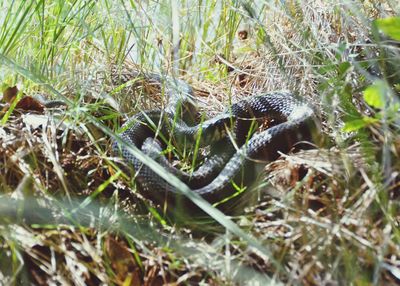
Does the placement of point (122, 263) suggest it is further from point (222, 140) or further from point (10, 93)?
point (10, 93)

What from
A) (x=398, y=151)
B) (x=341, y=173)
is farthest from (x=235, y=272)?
(x=398, y=151)

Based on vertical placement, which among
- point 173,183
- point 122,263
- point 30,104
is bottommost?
point 122,263

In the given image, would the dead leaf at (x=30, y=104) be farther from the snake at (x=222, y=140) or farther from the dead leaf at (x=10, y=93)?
the snake at (x=222, y=140)

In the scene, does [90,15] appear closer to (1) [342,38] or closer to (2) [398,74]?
(1) [342,38]

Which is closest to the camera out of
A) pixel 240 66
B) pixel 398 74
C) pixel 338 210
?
pixel 338 210

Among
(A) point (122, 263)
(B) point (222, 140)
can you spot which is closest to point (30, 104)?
(B) point (222, 140)

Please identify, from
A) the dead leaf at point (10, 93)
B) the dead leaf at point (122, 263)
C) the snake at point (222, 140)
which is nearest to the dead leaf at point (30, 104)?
the dead leaf at point (10, 93)
